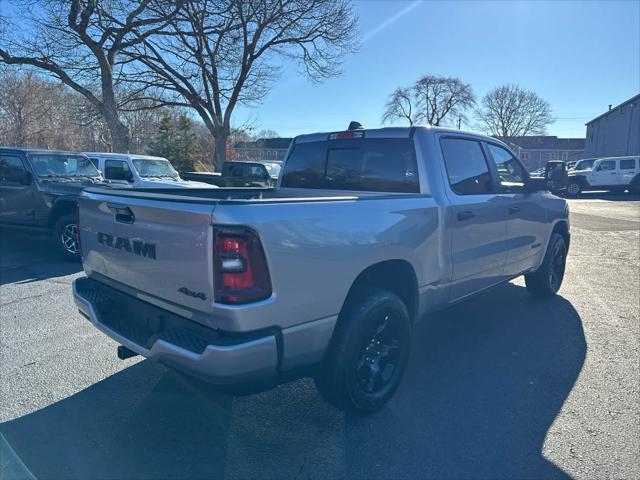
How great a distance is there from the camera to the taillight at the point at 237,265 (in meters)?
2.07

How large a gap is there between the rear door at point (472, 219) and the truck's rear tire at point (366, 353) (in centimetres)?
88

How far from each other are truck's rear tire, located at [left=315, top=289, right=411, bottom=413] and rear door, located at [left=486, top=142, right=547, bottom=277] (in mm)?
1943

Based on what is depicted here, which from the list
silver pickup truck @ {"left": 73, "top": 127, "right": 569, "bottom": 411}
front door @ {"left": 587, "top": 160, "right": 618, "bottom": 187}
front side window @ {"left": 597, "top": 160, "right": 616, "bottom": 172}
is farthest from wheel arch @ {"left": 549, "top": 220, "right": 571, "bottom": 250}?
front side window @ {"left": 597, "top": 160, "right": 616, "bottom": 172}

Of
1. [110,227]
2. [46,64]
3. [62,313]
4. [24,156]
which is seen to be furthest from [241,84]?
[110,227]

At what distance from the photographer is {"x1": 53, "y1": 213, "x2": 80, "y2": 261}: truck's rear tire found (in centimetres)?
723

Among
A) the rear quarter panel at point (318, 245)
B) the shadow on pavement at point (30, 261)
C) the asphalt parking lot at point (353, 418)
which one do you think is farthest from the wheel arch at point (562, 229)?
the shadow on pavement at point (30, 261)

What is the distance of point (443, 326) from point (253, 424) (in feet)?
8.55

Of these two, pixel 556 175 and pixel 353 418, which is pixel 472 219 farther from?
pixel 556 175

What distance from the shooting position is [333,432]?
109 inches

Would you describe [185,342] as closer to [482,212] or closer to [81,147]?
[482,212]

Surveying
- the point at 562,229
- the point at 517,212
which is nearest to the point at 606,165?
the point at 562,229

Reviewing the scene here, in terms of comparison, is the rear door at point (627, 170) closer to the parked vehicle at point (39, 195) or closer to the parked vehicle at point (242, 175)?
the parked vehicle at point (242, 175)

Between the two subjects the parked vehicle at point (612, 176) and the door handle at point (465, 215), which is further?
the parked vehicle at point (612, 176)

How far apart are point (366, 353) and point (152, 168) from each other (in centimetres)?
1087
